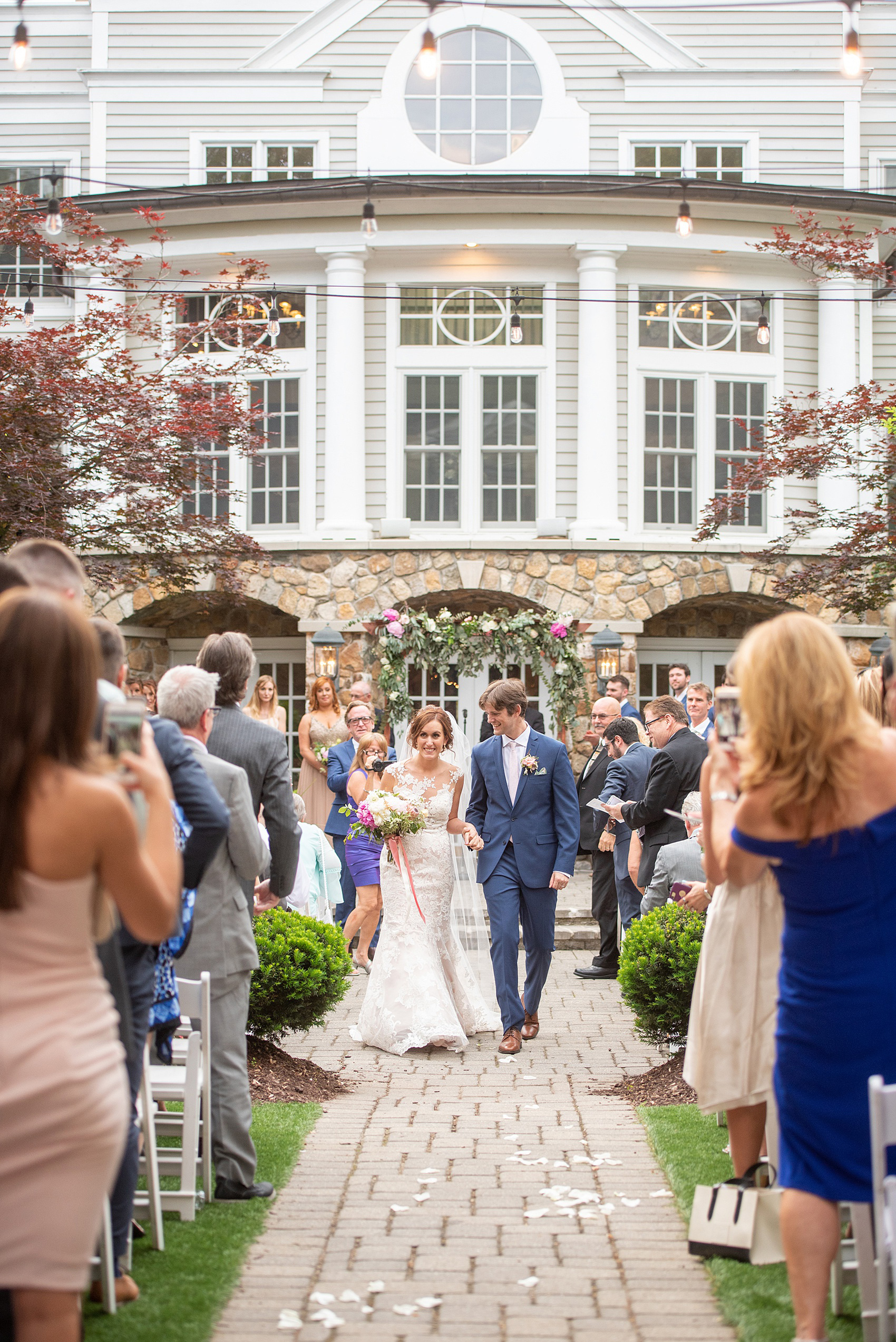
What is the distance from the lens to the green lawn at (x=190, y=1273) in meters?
3.99

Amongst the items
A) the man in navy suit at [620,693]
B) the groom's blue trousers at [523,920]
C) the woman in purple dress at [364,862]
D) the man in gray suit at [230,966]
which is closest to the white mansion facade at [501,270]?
the man in navy suit at [620,693]

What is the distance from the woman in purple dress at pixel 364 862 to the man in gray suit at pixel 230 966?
5378mm

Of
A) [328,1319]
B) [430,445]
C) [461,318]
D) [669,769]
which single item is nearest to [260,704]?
[669,769]

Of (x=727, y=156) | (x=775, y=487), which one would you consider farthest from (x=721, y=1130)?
(x=727, y=156)

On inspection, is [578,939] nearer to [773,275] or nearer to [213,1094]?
[213,1094]

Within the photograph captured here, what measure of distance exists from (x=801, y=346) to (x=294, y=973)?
48.3ft

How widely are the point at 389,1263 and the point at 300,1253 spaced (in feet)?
1.07

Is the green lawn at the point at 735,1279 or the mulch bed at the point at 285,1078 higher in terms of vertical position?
the green lawn at the point at 735,1279

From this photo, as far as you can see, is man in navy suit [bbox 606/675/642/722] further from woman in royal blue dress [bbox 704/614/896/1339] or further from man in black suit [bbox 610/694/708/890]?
woman in royal blue dress [bbox 704/614/896/1339]

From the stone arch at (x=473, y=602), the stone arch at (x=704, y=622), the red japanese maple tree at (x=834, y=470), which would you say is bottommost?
the stone arch at (x=704, y=622)

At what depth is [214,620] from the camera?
21094 mm

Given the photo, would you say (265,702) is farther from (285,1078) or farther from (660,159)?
(660,159)

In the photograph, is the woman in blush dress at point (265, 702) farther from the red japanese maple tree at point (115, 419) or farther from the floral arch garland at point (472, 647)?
the floral arch garland at point (472, 647)

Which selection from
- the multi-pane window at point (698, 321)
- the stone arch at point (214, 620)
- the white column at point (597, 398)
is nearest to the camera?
the white column at point (597, 398)
